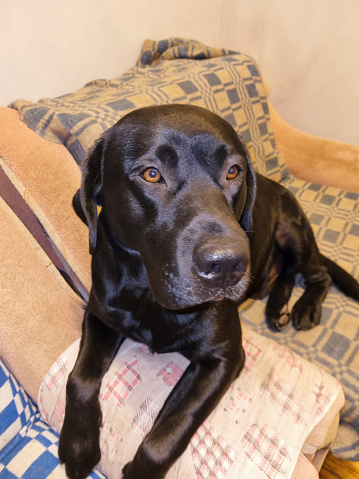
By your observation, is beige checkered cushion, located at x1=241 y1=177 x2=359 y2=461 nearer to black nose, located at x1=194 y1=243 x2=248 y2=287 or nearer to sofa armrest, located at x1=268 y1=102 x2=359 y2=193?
sofa armrest, located at x1=268 y1=102 x2=359 y2=193

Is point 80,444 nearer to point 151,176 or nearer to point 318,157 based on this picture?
point 151,176

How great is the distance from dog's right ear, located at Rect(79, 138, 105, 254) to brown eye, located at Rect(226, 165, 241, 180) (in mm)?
411

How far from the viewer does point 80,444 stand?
1.19 meters

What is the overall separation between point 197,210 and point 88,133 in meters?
0.75

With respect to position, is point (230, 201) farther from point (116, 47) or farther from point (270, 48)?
point (270, 48)

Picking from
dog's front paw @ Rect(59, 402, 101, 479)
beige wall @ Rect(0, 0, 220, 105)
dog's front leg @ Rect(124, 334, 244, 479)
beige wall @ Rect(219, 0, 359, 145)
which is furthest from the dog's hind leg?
beige wall @ Rect(219, 0, 359, 145)

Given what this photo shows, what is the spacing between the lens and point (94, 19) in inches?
88.9

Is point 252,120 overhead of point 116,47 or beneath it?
beneath

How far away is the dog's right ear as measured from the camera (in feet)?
4.07

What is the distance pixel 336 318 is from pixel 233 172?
979mm

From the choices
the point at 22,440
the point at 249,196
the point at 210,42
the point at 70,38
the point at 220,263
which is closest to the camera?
the point at 220,263

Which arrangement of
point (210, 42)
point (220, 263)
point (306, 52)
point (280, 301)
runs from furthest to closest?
point (210, 42), point (306, 52), point (280, 301), point (220, 263)

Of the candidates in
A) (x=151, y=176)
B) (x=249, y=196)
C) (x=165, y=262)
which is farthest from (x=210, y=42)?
(x=165, y=262)

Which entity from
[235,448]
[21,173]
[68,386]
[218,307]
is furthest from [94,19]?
[235,448]
